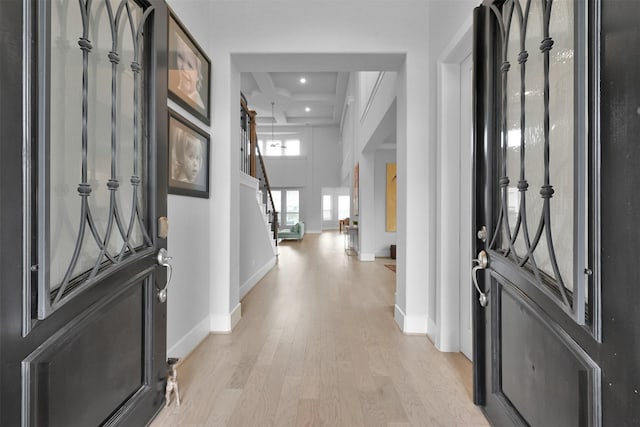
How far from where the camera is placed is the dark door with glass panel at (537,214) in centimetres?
87

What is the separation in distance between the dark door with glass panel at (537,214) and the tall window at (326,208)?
45.4 ft

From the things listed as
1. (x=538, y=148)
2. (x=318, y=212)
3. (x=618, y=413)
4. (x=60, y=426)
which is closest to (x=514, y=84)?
(x=538, y=148)

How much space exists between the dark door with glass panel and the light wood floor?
37cm

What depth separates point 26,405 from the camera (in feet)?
2.87

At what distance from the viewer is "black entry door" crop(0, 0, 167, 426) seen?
0.83 meters

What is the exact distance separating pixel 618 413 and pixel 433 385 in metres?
1.34

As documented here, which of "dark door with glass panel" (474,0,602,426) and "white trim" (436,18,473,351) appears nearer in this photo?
"dark door with glass panel" (474,0,602,426)

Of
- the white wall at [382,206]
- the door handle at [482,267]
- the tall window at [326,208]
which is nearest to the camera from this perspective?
the door handle at [482,267]

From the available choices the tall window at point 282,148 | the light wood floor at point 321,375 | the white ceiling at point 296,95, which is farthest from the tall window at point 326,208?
the light wood floor at point 321,375

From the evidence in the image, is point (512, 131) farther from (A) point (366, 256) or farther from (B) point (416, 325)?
(A) point (366, 256)

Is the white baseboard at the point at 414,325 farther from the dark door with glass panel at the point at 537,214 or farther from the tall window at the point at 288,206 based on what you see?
the tall window at the point at 288,206

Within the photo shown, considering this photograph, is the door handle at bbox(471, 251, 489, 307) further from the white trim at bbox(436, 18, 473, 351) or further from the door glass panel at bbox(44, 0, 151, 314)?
the door glass panel at bbox(44, 0, 151, 314)

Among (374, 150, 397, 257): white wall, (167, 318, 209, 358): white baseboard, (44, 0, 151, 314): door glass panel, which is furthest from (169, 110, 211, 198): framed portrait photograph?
(374, 150, 397, 257): white wall

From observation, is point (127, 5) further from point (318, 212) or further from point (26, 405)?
point (318, 212)
